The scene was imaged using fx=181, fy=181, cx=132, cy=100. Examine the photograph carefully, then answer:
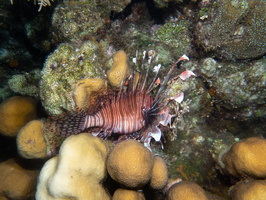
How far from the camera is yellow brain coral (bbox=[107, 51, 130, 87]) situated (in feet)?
9.62

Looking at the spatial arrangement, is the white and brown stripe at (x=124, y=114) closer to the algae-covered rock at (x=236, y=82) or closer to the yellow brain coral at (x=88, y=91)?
the yellow brain coral at (x=88, y=91)

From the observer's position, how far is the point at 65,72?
9.20 ft

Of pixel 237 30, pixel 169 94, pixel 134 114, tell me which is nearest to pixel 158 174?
pixel 134 114

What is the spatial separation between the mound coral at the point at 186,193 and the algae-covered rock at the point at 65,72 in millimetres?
1851

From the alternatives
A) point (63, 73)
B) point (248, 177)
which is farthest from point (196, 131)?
point (63, 73)

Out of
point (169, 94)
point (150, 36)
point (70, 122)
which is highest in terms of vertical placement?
point (150, 36)

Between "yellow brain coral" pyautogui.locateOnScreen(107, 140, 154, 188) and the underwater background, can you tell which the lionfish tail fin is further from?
"yellow brain coral" pyautogui.locateOnScreen(107, 140, 154, 188)

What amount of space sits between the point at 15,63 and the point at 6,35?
748mm

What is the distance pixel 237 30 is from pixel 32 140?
4.17 m

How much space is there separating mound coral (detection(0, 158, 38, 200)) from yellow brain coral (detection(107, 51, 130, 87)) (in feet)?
8.58

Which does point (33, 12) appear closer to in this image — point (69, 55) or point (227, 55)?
point (69, 55)

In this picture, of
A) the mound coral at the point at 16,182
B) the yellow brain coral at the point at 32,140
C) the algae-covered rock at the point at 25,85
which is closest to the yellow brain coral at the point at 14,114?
the algae-covered rock at the point at 25,85

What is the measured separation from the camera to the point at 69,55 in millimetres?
2904

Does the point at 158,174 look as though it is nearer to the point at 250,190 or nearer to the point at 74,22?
the point at 250,190
